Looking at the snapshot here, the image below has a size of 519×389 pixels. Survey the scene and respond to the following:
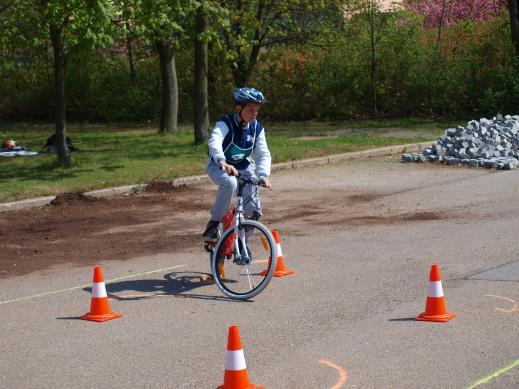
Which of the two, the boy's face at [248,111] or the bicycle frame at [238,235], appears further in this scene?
the boy's face at [248,111]

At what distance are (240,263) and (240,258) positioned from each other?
0.05 metres

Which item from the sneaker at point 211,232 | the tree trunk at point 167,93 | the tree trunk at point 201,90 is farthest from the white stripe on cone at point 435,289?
the tree trunk at point 167,93

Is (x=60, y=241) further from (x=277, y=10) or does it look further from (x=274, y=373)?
(x=277, y=10)

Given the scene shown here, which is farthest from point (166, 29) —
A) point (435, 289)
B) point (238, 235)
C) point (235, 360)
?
point (235, 360)

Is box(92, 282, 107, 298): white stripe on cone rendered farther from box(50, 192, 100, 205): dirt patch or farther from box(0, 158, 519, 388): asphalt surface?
box(50, 192, 100, 205): dirt patch

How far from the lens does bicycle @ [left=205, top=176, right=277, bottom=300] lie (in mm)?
8711

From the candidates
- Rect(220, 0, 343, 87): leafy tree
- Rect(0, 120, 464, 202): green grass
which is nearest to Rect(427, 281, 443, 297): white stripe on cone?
Rect(0, 120, 464, 202): green grass

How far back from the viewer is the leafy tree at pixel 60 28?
55.0 feet

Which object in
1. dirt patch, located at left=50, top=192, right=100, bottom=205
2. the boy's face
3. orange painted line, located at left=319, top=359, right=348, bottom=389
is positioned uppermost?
the boy's face

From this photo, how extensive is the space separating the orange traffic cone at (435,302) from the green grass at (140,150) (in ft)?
29.9

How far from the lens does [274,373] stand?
251 inches

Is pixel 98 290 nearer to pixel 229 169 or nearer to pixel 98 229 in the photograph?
pixel 229 169

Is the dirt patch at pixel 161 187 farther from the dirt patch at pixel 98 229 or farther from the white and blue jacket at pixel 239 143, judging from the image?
the white and blue jacket at pixel 239 143

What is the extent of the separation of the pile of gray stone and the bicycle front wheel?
9.91m
